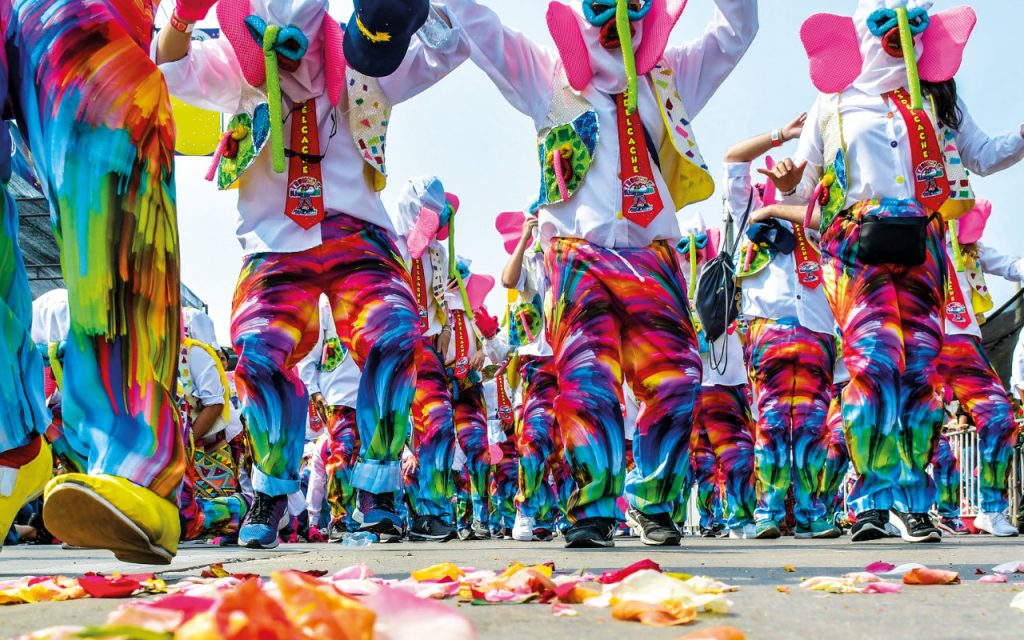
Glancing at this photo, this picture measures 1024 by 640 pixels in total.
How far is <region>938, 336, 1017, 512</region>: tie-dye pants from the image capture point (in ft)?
22.2

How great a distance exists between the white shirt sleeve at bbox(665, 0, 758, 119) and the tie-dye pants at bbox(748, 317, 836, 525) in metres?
2.46

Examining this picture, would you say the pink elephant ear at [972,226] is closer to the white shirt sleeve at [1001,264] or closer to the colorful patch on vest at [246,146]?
the white shirt sleeve at [1001,264]

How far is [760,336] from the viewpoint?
693 centimetres

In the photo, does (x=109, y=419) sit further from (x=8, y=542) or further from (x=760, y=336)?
(x=8, y=542)

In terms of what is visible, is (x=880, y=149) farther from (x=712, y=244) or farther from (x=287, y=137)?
(x=712, y=244)

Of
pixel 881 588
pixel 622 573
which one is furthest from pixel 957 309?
pixel 622 573

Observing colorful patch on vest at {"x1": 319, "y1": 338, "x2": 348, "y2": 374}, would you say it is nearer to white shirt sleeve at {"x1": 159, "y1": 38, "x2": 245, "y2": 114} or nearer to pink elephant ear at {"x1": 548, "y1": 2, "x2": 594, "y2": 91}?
white shirt sleeve at {"x1": 159, "y1": 38, "x2": 245, "y2": 114}

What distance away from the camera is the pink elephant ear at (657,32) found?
4484mm

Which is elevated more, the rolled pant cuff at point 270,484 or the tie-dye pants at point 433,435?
the tie-dye pants at point 433,435

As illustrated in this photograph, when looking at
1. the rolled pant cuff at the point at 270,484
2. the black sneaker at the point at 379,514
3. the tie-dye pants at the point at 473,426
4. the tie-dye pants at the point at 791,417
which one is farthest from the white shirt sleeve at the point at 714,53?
the tie-dye pants at the point at 473,426

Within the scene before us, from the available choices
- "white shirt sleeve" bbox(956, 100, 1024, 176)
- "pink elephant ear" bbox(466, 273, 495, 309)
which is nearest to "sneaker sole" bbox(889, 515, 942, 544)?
"white shirt sleeve" bbox(956, 100, 1024, 176)

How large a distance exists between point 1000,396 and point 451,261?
3658 mm

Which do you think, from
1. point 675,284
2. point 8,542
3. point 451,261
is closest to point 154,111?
point 675,284

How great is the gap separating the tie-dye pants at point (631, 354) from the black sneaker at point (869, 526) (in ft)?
2.76
